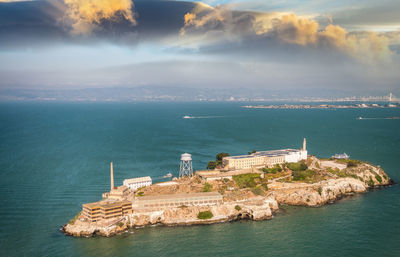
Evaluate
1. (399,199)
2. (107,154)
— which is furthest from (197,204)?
(107,154)

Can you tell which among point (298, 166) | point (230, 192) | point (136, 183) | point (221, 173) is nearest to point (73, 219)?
point (136, 183)

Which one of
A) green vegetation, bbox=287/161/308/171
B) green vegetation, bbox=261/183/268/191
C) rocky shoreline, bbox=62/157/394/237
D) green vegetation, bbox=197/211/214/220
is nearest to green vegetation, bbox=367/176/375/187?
rocky shoreline, bbox=62/157/394/237

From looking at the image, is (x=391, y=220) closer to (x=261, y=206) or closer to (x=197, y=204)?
(x=261, y=206)

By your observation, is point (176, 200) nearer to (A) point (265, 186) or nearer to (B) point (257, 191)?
(B) point (257, 191)

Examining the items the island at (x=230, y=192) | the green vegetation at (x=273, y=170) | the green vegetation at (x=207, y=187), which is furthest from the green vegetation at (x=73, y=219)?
the green vegetation at (x=273, y=170)

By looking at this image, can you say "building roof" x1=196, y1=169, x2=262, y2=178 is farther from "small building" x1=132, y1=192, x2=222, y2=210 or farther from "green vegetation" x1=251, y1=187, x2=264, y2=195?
"small building" x1=132, y1=192, x2=222, y2=210

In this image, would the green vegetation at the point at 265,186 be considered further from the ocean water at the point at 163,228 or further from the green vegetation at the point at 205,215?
the green vegetation at the point at 205,215

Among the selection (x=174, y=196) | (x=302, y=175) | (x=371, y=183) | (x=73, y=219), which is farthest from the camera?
(x=371, y=183)
